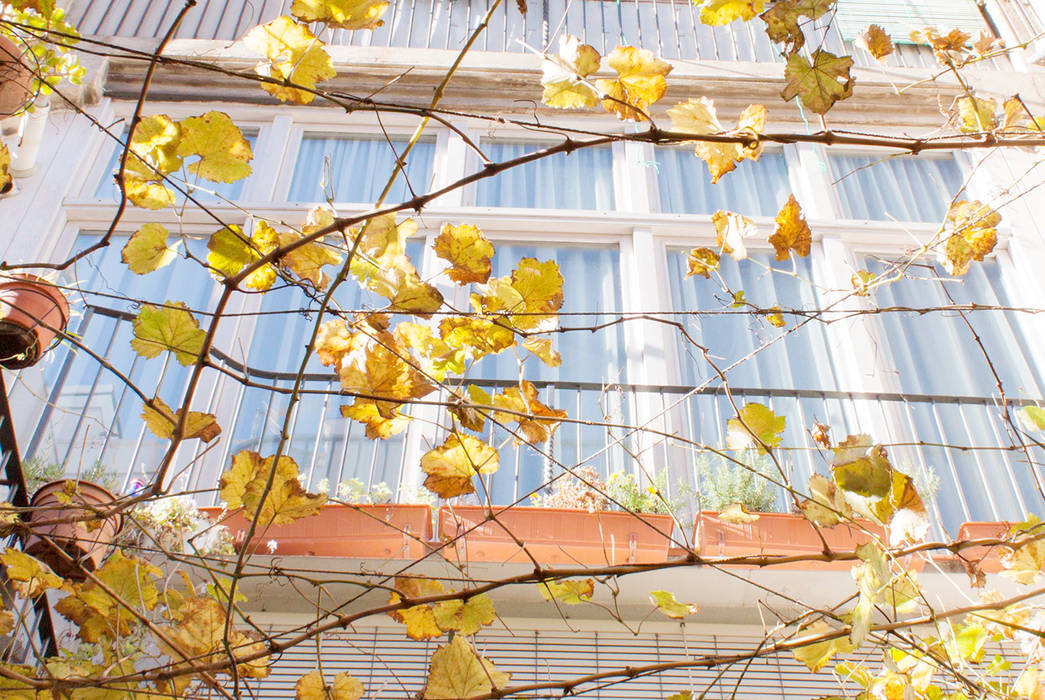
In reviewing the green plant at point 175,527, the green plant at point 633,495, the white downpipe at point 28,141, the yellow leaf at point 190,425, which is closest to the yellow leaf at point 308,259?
the yellow leaf at point 190,425

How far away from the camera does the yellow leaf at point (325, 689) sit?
1371 mm

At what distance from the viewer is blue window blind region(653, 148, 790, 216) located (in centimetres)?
473

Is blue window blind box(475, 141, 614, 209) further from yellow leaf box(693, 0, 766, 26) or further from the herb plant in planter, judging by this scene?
yellow leaf box(693, 0, 766, 26)

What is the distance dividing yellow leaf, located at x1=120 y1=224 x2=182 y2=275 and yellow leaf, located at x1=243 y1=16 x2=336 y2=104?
282 millimetres

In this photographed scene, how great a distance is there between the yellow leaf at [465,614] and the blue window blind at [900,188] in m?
3.98

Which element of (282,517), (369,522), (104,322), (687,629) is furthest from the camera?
(104,322)

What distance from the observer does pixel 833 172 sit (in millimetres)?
4965

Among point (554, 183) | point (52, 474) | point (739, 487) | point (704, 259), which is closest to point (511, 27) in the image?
point (554, 183)

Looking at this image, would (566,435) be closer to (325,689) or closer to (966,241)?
(966,241)

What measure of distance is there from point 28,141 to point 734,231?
13.7 ft

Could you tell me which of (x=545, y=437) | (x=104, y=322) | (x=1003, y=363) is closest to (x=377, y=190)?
(x=104, y=322)

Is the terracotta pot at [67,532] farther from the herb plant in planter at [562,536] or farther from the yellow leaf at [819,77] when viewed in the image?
the yellow leaf at [819,77]

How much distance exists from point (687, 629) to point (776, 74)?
3.54 metres

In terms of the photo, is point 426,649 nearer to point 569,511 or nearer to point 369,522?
point 369,522
